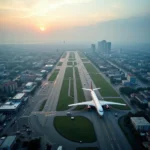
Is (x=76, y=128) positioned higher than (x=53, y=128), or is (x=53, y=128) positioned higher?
(x=76, y=128)

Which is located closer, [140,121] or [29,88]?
[140,121]

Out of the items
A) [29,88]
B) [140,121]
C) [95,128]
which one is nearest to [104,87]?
[29,88]

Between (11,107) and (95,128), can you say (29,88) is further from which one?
(95,128)

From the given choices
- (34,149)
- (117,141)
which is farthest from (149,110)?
(34,149)

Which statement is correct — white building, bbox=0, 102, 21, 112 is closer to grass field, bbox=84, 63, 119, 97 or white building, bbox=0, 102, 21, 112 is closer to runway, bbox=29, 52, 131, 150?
runway, bbox=29, 52, 131, 150

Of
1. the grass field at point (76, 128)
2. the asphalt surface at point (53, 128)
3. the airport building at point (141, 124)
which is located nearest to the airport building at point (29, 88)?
the asphalt surface at point (53, 128)

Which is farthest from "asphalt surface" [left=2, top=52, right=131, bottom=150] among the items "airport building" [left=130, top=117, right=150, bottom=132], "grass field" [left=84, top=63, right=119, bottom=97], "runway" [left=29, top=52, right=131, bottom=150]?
"grass field" [left=84, top=63, right=119, bottom=97]

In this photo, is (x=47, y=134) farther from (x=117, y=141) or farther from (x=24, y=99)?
(x=24, y=99)

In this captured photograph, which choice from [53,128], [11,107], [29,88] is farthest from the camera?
[29,88]
